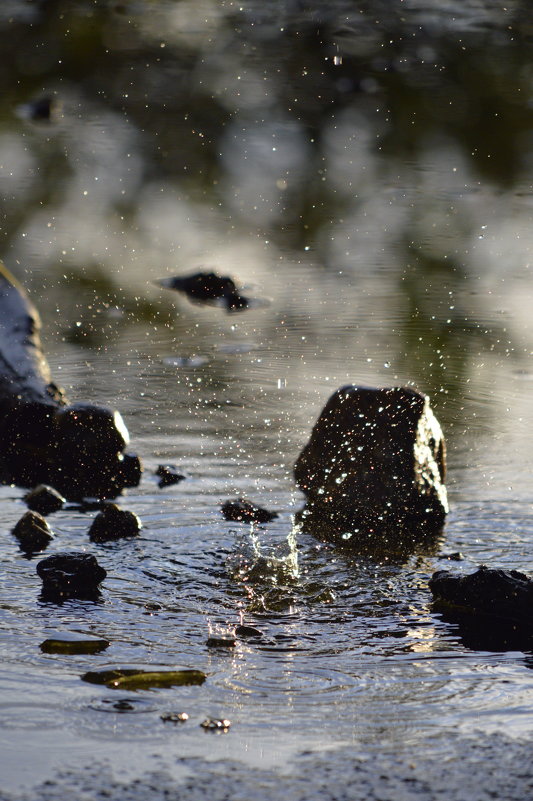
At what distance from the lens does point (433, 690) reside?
294 cm

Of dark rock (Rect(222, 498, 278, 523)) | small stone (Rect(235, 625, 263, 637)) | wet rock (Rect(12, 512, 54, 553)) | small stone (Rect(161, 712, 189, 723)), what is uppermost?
small stone (Rect(161, 712, 189, 723))

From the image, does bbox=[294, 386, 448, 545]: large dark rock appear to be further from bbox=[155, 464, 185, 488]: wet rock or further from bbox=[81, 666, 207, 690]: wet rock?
bbox=[81, 666, 207, 690]: wet rock

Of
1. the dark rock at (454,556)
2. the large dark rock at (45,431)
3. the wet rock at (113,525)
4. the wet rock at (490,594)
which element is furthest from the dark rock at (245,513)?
the wet rock at (490,594)

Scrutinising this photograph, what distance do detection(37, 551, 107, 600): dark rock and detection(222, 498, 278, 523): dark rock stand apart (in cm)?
77

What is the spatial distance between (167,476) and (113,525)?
0.69 m

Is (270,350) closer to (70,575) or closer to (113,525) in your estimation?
(113,525)

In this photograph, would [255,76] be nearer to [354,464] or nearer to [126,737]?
[354,464]

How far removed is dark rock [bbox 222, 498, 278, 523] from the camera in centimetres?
443

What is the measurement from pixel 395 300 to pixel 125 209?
2538mm

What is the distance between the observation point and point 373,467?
4.55 m

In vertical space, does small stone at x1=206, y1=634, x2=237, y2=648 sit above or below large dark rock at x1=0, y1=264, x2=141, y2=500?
above

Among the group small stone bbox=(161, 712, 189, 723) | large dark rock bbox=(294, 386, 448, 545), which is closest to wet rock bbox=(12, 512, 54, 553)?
large dark rock bbox=(294, 386, 448, 545)

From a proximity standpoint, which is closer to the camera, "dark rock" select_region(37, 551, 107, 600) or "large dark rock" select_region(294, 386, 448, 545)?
"dark rock" select_region(37, 551, 107, 600)

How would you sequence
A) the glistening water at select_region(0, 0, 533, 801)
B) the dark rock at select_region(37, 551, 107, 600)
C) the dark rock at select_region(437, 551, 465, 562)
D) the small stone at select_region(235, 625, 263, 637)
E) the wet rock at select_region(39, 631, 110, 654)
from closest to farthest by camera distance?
the glistening water at select_region(0, 0, 533, 801)
the wet rock at select_region(39, 631, 110, 654)
the small stone at select_region(235, 625, 263, 637)
the dark rock at select_region(37, 551, 107, 600)
the dark rock at select_region(437, 551, 465, 562)
